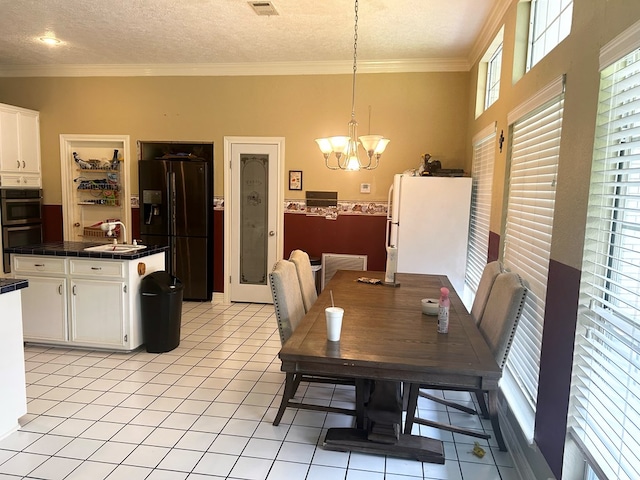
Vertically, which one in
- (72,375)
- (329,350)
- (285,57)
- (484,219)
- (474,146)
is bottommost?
(72,375)

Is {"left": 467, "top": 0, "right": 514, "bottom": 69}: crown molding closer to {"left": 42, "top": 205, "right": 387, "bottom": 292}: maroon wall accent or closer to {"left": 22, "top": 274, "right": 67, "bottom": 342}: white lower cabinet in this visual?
{"left": 42, "top": 205, "right": 387, "bottom": 292}: maroon wall accent

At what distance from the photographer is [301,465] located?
2.26m

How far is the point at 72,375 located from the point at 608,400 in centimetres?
339

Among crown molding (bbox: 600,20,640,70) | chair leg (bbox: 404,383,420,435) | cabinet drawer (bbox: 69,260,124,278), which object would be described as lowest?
chair leg (bbox: 404,383,420,435)

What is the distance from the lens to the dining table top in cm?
189

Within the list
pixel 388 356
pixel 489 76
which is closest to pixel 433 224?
pixel 489 76

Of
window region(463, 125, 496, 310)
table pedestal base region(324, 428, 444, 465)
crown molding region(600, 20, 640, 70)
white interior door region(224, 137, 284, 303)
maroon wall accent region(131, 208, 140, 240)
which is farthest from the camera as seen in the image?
maroon wall accent region(131, 208, 140, 240)

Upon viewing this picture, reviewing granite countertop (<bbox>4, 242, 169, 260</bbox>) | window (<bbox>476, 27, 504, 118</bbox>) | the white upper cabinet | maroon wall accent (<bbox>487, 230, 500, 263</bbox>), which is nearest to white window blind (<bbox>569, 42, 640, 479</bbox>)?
maroon wall accent (<bbox>487, 230, 500, 263</bbox>)

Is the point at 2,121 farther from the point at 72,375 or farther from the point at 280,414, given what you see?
the point at 280,414

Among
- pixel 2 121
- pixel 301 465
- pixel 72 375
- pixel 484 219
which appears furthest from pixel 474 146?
pixel 2 121

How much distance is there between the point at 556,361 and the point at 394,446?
96cm

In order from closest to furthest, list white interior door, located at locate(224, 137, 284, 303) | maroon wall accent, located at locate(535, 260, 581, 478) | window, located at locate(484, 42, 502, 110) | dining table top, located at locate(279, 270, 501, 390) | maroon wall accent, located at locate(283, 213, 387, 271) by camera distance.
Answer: maroon wall accent, located at locate(535, 260, 581, 478), dining table top, located at locate(279, 270, 501, 390), window, located at locate(484, 42, 502, 110), maroon wall accent, located at locate(283, 213, 387, 271), white interior door, located at locate(224, 137, 284, 303)

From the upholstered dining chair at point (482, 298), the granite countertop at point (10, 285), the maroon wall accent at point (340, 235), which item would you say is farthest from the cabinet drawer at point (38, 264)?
the upholstered dining chair at point (482, 298)

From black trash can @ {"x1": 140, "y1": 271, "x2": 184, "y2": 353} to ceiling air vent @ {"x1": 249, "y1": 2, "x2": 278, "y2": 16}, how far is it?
7.55 feet
